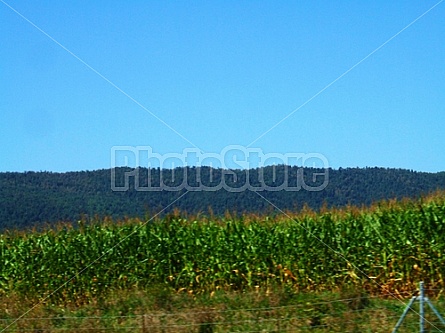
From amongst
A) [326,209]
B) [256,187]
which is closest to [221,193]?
[256,187]

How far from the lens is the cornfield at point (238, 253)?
15.5m

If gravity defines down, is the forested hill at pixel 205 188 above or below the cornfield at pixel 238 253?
above

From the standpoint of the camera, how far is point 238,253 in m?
16.5

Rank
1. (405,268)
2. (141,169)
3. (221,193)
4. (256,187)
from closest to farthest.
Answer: (405,268) → (221,193) → (256,187) → (141,169)

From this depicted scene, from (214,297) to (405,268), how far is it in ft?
14.9

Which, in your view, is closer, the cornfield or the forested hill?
the cornfield

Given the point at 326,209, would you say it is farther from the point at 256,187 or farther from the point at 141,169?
the point at 141,169

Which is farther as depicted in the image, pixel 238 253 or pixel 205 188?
pixel 205 188

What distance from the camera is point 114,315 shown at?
43.5 feet

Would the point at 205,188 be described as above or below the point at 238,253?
above

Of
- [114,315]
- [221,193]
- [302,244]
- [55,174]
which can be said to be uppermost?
[55,174]

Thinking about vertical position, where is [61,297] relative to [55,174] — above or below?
below

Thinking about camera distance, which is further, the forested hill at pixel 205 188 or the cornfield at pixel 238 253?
the forested hill at pixel 205 188

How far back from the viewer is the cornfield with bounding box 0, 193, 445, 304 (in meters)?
15.5
